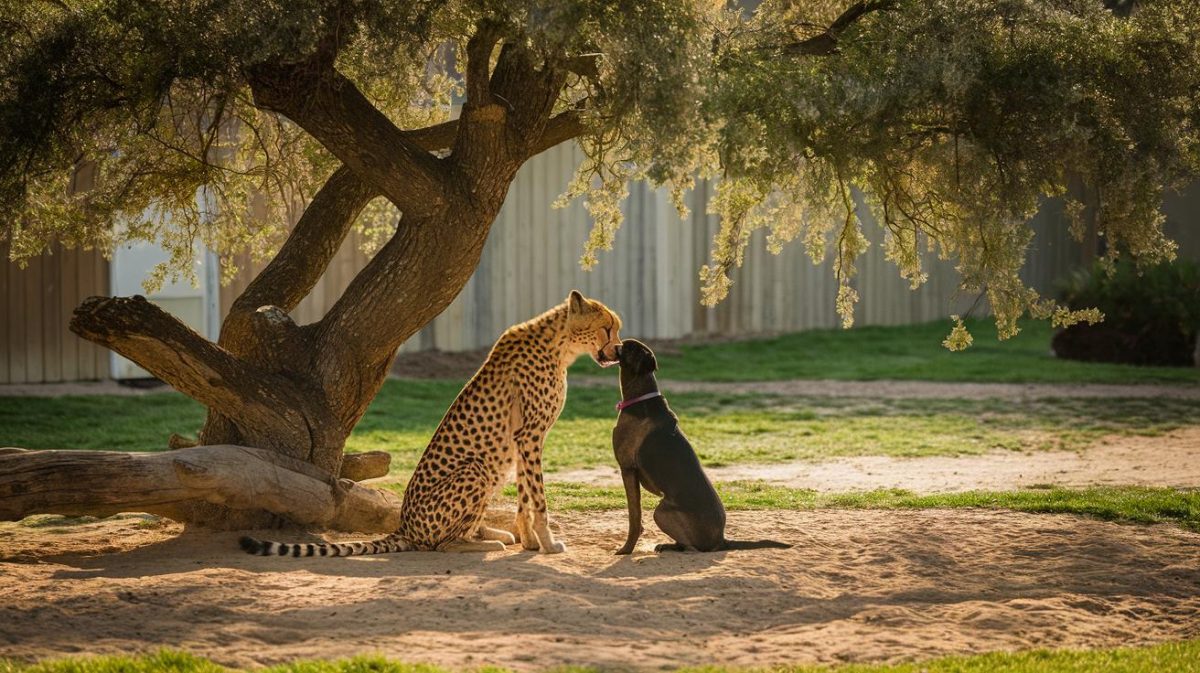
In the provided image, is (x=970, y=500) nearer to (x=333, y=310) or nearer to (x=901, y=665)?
(x=901, y=665)

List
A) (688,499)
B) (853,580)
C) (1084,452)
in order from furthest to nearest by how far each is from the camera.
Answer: (1084,452), (688,499), (853,580)

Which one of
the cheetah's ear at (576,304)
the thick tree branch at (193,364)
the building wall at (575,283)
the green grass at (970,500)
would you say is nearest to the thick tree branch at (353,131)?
the cheetah's ear at (576,304)

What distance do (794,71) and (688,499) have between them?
2366mm

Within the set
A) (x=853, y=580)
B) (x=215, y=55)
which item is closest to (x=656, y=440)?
(x=853, y=580)

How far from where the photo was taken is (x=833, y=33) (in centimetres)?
773

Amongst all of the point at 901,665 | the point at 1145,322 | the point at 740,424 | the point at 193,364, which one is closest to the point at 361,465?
the point at 193,364

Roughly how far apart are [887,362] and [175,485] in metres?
12.6

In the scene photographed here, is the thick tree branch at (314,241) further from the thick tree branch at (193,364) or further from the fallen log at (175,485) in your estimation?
the fallen log at (175,485)

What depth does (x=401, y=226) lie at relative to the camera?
7832 mm

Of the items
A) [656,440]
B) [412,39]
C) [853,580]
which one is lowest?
[853,580]

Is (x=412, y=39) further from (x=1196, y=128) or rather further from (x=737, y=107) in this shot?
(x=1196, y=128)

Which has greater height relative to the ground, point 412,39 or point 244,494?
point 412,39

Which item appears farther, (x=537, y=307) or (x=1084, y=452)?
(x=537, y=307)

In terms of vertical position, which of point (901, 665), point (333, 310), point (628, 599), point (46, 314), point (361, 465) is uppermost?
point (46, 314)
